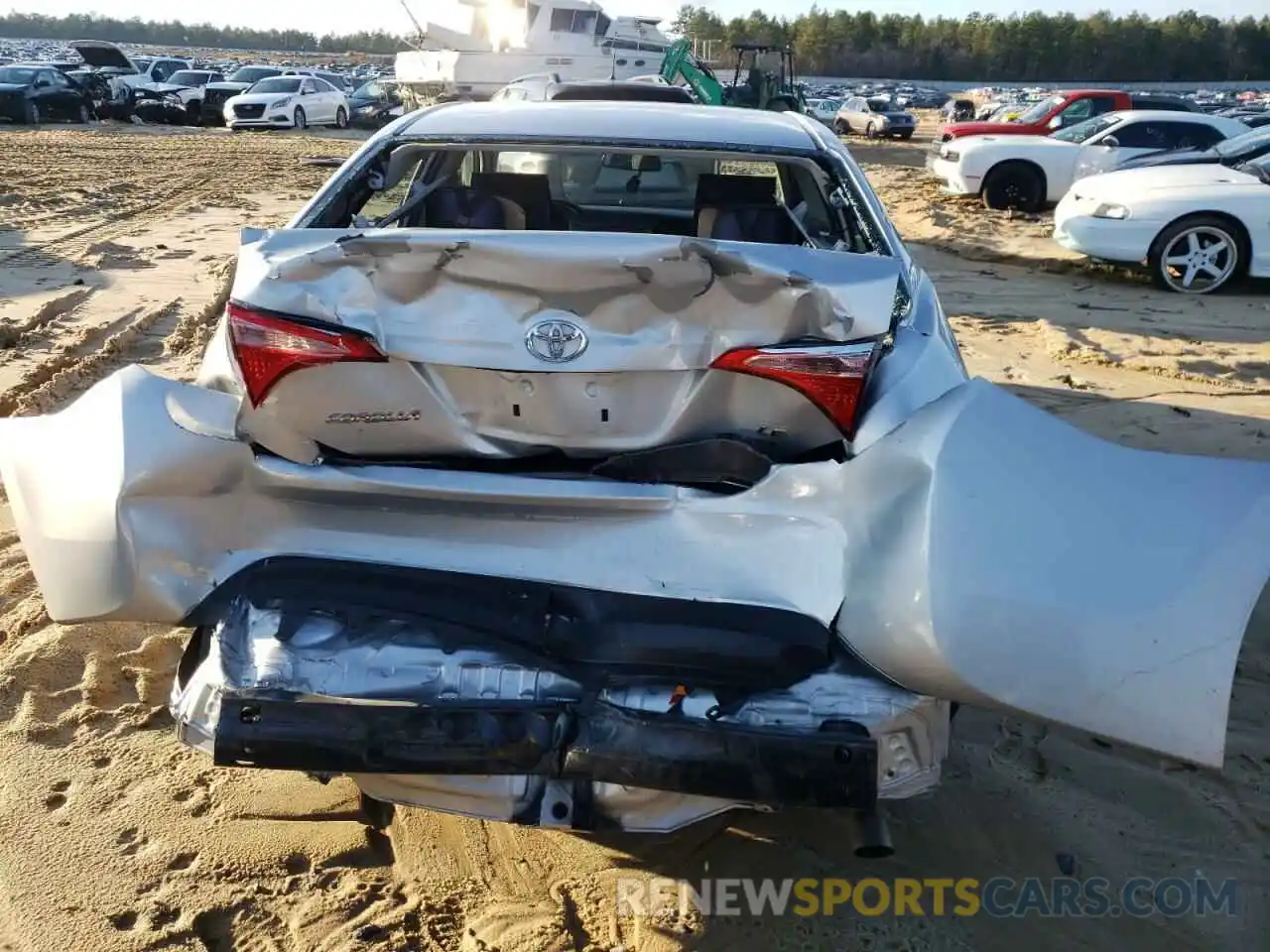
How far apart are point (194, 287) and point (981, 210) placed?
9.76 meters

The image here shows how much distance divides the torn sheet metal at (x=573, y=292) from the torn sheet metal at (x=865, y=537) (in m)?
0.28

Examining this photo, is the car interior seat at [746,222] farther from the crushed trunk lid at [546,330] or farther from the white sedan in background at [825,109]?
the white sedan in background at [825,109]

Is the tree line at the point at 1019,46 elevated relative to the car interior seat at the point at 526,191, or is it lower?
elevated

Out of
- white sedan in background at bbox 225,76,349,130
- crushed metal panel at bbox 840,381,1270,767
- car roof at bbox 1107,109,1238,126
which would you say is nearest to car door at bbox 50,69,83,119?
white sedan in background at bbox 225,76,349,130

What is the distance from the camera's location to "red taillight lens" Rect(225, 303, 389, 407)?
2.19 meters

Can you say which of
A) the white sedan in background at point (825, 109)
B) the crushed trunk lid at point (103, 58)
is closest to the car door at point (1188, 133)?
the white sedan in background at point (825, 109)

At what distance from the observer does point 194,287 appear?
323 inches

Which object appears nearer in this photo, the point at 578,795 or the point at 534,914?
the point at 578,795

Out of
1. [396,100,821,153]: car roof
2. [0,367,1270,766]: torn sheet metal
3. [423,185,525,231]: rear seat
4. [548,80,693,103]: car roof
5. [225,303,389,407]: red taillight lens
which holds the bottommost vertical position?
[0,367,1270,766]: torn sheet metal

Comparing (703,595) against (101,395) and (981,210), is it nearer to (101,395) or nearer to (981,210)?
Answer: (101,395)

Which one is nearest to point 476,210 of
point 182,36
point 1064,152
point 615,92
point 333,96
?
point 615,92

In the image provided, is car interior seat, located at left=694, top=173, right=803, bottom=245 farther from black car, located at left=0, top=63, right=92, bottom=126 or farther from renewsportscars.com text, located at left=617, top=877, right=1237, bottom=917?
black car, located at left=0, top=63, right=92, bottom=126

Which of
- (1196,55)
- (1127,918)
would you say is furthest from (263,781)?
(1196,55)

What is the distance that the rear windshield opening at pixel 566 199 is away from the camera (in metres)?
3.24
